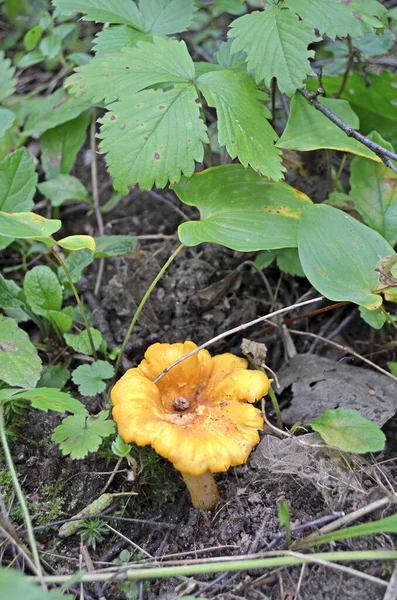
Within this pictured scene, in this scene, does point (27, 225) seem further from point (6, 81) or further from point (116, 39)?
point (6, 81)

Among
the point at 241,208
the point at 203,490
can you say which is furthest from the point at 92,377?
the point at 241,208

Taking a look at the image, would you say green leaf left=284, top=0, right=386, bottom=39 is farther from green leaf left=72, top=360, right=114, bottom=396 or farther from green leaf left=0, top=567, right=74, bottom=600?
green leaf left=0, top=567, right=74, bottom=600

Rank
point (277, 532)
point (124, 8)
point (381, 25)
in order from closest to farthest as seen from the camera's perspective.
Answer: point (277, 532) → point (381, 25) → point (124, 8)

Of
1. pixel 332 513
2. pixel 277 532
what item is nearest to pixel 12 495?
pixel 277 532

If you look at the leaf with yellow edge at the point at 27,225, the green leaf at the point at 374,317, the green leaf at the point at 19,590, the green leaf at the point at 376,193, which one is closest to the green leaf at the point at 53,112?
the leaf with yellow edge at the point at 27,225

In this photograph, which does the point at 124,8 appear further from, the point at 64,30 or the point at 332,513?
the point at 332,513

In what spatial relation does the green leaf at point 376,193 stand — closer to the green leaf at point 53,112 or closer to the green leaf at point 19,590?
the green leaf at point 53,112
